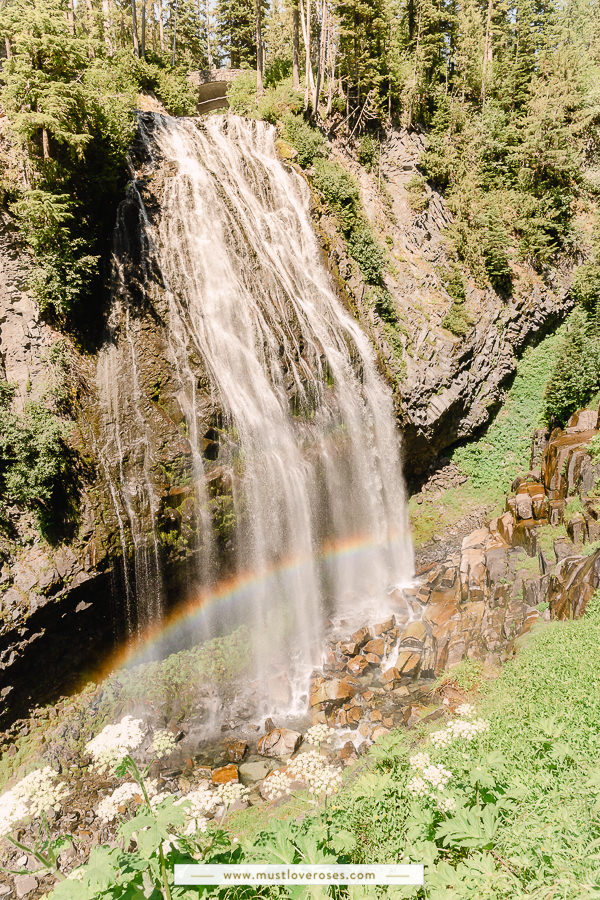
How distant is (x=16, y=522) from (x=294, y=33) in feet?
80.1

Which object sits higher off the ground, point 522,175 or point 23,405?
point 522,175

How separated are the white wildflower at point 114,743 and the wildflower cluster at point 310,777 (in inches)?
46.3

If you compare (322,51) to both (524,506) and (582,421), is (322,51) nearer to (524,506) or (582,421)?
(582,421)

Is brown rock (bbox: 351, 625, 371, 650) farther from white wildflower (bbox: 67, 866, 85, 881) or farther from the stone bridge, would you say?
the stone bridge

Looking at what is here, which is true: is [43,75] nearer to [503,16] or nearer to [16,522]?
[16,522]

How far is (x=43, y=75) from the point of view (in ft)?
33.3

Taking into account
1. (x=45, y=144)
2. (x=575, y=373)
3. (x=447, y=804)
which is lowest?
(x=447, y=804)

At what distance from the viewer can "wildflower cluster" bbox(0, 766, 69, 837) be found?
3.22 metres

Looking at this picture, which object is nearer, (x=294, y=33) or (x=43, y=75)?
(x=43, y=75)

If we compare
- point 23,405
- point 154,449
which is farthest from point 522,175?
point 23,405

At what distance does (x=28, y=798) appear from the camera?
331cm

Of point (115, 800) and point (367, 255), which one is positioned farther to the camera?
point (367, 255)

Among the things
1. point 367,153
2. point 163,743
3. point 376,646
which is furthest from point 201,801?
point 367,153

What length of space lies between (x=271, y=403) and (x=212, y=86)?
1131 inches
